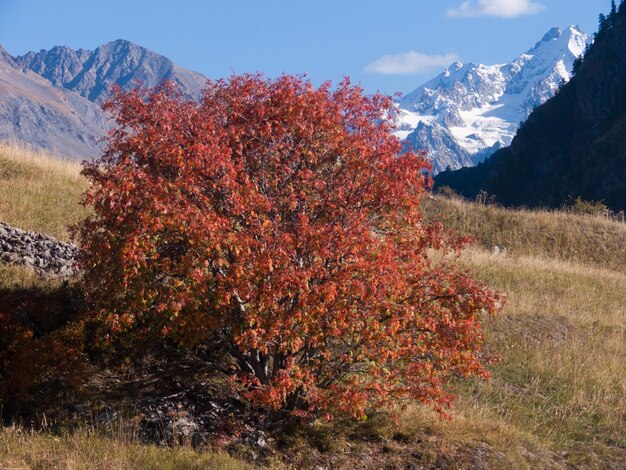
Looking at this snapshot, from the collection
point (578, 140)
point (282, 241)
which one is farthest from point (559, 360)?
point (578, 140)

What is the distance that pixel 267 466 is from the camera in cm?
862

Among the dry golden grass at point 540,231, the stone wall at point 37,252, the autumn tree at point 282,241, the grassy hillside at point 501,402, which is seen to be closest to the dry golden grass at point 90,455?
the grassy hillside at point 501,402

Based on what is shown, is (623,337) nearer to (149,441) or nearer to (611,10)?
(149,441)

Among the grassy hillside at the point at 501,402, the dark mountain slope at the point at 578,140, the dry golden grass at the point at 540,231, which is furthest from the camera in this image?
the dark mountain slope at the point at 578,140

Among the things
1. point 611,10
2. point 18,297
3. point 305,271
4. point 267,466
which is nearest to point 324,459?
point 267,466

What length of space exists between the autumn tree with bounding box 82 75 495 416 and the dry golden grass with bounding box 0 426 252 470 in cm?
104

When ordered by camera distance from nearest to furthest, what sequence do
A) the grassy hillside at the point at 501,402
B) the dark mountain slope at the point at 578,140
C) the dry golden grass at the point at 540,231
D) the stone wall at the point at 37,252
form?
1. the grassy hillside at the point at 501,402
2. the stone wall at the point at 37,252
3. the dry golden grass at the point at 540,231
4. the dark mountain slope at the point at 578,140

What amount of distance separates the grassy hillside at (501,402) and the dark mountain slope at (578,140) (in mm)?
102173

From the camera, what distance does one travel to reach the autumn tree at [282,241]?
7.61 metres

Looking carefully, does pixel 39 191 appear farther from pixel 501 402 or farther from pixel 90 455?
pixel 501 402

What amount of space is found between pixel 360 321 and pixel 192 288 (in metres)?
1.96

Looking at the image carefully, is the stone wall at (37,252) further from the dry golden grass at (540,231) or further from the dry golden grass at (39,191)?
the dry golden grass at (540,231)

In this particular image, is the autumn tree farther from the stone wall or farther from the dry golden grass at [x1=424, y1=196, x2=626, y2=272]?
the dry golden grass at [x1=424, y1=196, x2=626, y2=272]

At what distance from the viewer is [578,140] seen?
5344 inches
